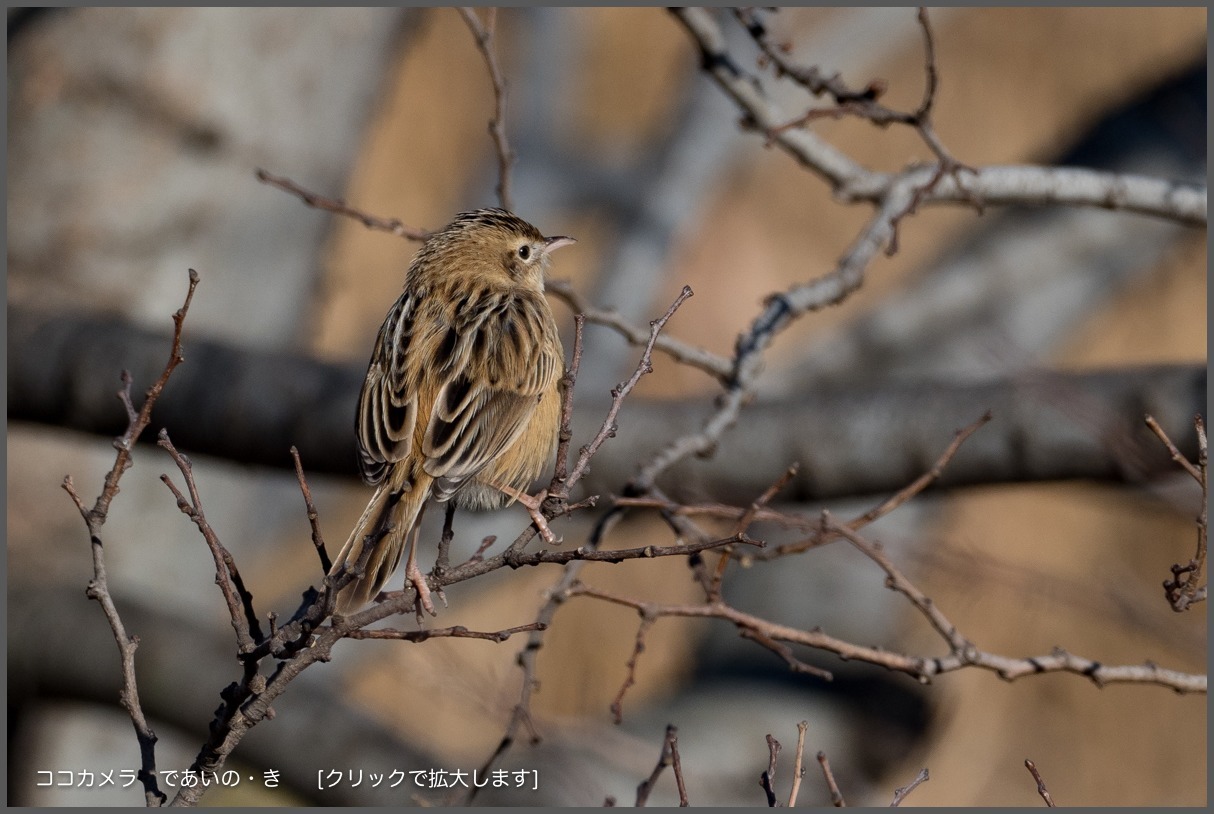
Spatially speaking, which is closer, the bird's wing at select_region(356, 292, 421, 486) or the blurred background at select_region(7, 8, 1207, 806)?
the bird's wing at select_region(356, 292, 421, 486)

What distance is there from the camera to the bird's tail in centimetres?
381

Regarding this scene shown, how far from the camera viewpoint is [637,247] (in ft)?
33.8

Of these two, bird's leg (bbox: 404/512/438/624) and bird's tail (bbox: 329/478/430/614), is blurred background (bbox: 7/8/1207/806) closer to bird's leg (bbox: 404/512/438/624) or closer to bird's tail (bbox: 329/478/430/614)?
bird's tail (bbox: 329/478/430/614)

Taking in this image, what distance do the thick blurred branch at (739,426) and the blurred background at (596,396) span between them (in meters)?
0.02

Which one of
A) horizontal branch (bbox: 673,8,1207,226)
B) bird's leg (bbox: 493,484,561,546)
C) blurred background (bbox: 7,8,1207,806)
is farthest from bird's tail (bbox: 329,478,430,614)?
horizontal branch (bbox: 673,8,1207,226)

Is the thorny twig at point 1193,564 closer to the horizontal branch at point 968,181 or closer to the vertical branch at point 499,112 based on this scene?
the horizontal branch at point 968,181

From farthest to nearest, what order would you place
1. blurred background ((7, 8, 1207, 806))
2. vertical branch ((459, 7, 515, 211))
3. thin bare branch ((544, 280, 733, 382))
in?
blurred background ((7, 8, 1207, 806)) → vertical branch ((459, 7, 515, 211)) → thin bare branch ((544, 280, 733, 382))

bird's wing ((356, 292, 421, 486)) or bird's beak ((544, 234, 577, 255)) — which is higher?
bird's beak ((544, 234, 577, 255))

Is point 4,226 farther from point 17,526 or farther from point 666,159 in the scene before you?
point 666,159

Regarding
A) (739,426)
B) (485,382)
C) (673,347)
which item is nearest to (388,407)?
(485,382)

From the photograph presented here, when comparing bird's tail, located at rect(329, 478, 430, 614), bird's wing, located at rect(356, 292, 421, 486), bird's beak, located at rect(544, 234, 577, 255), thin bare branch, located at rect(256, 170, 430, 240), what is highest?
bird's beak, located at rect(544, 234, 577, 255)

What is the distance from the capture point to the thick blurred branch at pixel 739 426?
5984 millimetres

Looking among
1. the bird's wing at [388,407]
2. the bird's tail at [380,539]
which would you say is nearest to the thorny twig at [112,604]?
the bird's tail at [380,539]

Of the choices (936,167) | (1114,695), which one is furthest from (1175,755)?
(936,167)
